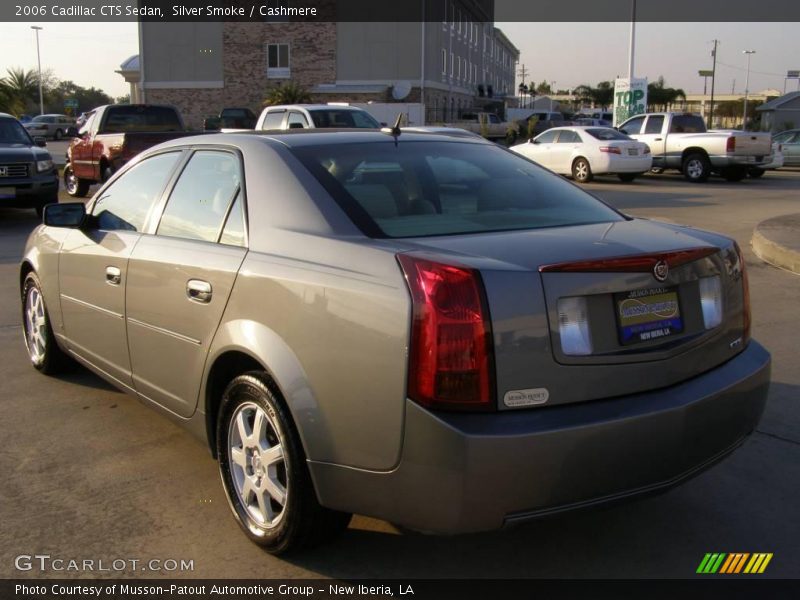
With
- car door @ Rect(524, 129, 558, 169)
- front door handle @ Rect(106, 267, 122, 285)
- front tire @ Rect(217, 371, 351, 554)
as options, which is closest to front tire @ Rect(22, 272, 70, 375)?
front door handle @ Rect(106, 267, 122, 285)

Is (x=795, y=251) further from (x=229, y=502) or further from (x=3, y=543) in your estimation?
(x=3, y=543)

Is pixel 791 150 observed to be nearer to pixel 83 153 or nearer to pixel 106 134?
pixel 106 134

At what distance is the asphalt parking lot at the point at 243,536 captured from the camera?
330 cm

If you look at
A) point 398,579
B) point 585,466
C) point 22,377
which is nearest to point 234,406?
point 398,579

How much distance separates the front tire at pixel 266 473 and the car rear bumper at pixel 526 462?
0.49 feet

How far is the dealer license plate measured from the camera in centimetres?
293

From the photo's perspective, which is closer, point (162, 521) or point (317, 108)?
point (162, 521)

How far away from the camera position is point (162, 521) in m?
3.66

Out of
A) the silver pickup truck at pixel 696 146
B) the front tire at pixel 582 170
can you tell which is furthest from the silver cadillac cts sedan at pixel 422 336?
the silver pickup truck at pixel 696 146

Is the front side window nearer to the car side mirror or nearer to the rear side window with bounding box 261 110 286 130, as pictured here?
the car side mirror

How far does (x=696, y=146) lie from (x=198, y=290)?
68.1 feet

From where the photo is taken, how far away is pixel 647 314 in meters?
2.98

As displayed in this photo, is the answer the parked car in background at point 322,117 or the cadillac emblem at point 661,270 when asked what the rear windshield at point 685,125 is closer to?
the parked car in background at point 322,117

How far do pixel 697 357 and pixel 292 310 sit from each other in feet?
4.93
